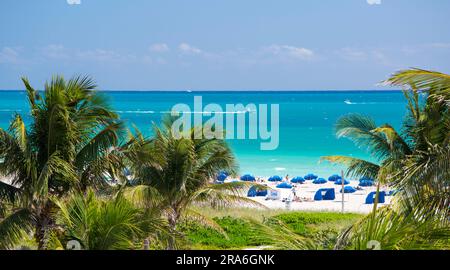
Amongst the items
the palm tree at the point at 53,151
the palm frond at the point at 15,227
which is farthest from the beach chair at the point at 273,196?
the palm frond at the point at 15,227

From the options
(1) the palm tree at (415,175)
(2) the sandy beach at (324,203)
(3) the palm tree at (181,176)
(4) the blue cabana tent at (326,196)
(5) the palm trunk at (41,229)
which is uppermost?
(1) the palm tree at (415,175)

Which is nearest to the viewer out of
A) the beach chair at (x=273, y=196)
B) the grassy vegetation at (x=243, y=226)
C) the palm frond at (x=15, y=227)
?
the palm frond at (x=15, y=227)

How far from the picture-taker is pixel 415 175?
6.61 m

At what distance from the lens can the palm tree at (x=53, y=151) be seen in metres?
9.23

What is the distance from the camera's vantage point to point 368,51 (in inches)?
3772

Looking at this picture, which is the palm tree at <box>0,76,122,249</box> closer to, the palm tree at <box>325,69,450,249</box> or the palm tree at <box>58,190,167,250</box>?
the palm tree at <box>58,190,167,250</box>

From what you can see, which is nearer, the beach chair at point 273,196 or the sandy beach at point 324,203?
the sandy beach at point 324,203

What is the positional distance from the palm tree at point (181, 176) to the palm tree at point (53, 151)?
1.39 meters

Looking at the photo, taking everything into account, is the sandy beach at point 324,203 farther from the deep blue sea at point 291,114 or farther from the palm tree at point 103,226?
the palm tree at point 103,226

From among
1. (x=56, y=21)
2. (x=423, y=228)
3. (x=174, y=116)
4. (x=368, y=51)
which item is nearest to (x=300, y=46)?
(x=368, y=51)

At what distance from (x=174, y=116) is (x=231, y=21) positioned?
3008 inches

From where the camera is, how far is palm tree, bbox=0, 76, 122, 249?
923cm
